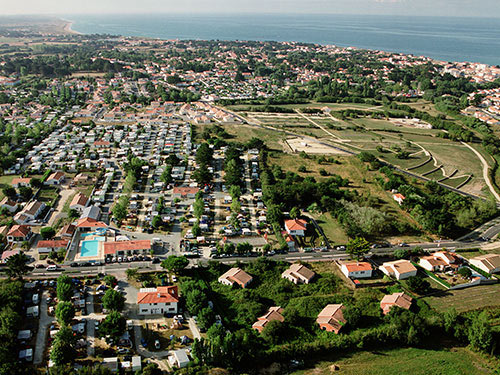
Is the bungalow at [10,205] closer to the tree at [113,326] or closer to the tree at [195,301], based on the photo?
the tree at [113,326]

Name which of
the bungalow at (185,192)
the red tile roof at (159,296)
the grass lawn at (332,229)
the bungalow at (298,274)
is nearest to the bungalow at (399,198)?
the grass lawn at (332,229)

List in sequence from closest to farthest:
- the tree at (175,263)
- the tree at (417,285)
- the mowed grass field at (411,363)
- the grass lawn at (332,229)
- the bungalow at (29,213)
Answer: the mowed grass field at (411,363), the tree at (417,285), the tree at (175,263), the grass lawn at (332,229), the bungalow at (29,213)

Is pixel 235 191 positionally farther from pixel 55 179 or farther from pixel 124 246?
pixel 55 179

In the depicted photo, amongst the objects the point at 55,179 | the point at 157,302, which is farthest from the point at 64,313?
the point at 55,179

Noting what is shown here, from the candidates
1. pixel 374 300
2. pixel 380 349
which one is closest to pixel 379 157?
pixel 374 300

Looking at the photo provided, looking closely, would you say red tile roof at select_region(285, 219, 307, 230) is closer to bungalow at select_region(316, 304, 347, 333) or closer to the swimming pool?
bungalow at select_region(316, 304, 347, 333)

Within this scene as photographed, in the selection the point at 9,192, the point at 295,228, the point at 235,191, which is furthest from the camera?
the point at 235,191
